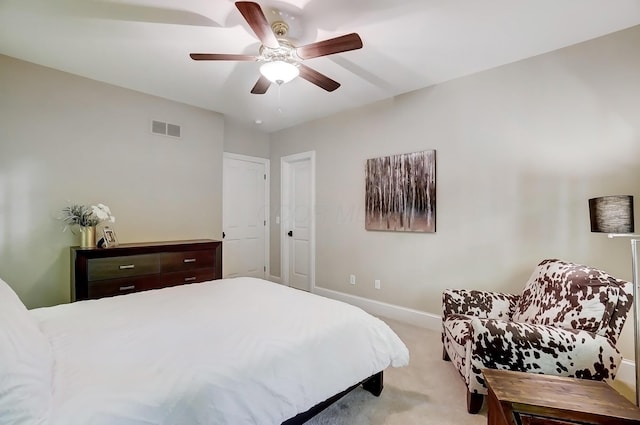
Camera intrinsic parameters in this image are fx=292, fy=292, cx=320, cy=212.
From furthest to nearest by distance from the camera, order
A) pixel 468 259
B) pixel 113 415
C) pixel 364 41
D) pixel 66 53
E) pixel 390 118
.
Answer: pixel 390 118 → pixel 468 259 → pixel 66 53 → pixel 364 41 → pixel 113 415

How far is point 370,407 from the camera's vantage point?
1.85 meters

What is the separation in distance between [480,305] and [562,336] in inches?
29.8

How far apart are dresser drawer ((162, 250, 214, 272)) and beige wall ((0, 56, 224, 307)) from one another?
0.52m

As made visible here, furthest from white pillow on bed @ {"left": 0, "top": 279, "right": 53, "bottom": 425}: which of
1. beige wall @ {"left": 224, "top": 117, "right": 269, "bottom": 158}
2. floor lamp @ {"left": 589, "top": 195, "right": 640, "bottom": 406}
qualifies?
beige wall @ {"left": 224, "top": 117, "right": 269, "bottom": 158}

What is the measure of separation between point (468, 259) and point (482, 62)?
6.17 ft

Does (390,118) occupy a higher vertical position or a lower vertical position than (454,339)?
higher

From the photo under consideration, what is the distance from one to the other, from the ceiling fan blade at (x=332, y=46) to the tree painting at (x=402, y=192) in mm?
1696

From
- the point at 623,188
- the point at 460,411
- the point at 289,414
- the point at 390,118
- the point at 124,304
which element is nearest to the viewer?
the point at 289,414

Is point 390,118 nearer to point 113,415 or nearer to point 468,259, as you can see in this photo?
point 468,259

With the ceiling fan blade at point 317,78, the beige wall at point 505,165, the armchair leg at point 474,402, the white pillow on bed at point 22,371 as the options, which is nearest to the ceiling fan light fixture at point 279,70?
the ceiling fan blade at point 317,78

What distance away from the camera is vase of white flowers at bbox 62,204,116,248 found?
2.93 metres

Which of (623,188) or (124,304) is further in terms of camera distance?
(623,188)

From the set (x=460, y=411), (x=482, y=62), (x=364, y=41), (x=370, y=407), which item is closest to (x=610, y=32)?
(x=482, y=62)

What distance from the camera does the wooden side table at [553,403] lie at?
3.84 feet
